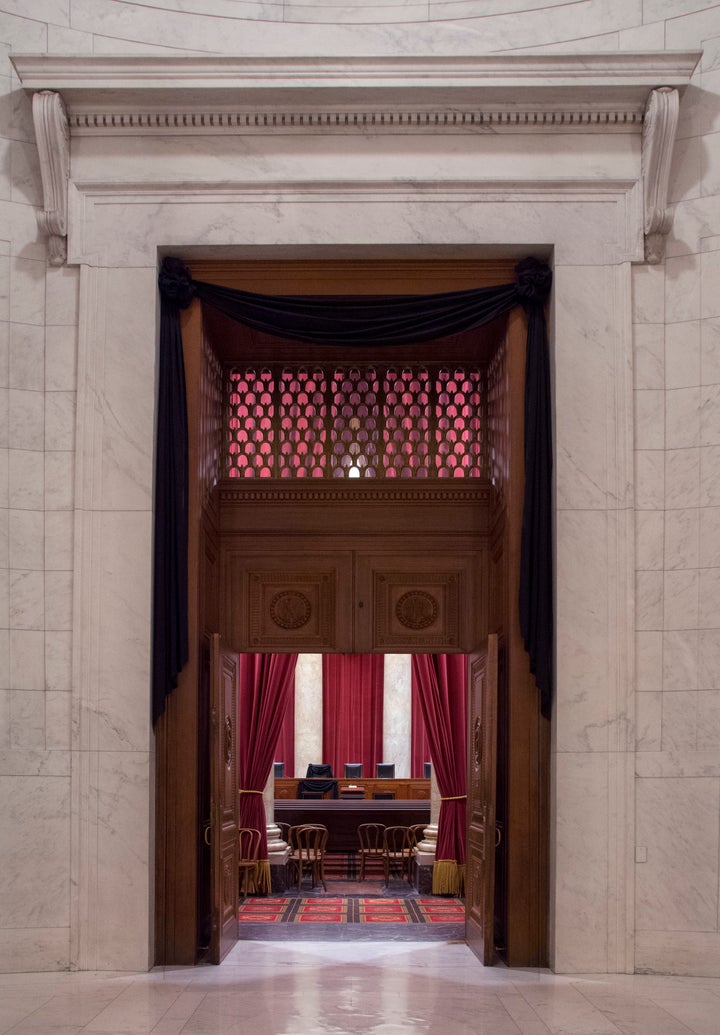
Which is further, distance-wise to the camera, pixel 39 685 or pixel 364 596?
pixel 364 596

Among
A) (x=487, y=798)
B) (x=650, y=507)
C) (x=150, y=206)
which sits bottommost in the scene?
(x=487, y=798)

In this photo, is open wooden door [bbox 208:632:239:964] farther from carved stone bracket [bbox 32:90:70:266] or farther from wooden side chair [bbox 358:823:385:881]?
wooden side chair [bbox 358:823:385:881]

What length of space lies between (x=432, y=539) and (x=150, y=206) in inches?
129

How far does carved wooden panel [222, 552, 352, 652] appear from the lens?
9383 mm

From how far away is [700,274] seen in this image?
8.04 m

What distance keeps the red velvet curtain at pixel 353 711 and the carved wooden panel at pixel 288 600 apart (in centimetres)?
972

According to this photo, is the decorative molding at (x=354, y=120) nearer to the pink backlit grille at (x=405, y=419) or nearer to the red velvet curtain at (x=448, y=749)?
the pink backlit grille at (x=405, y=419)

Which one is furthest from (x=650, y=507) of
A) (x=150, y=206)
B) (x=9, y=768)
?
(x=9, y=768)

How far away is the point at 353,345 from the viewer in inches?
332

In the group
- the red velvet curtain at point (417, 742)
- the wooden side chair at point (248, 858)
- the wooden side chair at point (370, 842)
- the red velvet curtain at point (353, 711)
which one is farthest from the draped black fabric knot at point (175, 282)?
the red velvet curtain at point (417, 742)

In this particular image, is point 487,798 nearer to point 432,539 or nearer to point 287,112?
point 432,539

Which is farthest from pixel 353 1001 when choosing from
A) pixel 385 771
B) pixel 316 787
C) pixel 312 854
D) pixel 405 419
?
pixel 385 771

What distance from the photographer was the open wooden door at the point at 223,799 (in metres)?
8.15

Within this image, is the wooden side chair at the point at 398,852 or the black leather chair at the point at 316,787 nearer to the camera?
the wooden side chair at the point at 398,852
